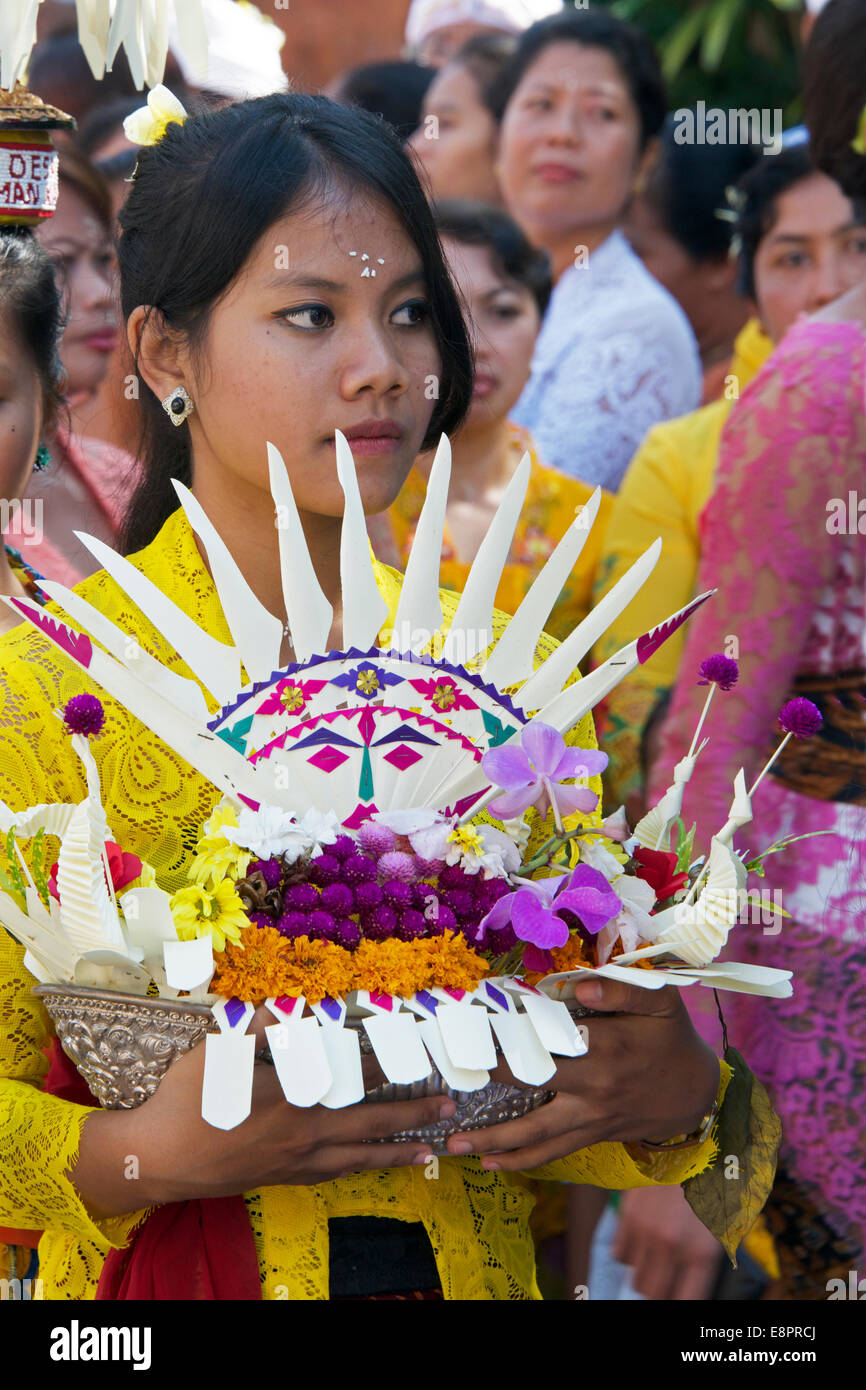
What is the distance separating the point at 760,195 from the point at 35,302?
6.68ft

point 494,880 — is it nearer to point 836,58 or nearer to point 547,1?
point 836,58

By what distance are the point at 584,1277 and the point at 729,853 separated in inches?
80.7

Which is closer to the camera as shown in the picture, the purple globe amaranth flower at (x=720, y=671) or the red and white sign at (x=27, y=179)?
the purple globe amaranth flower at (x=720, y=671)

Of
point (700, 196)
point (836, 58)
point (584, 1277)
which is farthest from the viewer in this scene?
point (700, 196)

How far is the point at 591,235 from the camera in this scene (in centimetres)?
419

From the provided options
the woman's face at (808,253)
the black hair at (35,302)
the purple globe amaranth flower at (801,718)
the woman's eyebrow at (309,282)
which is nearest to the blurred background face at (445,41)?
the woman's face at (808,253)

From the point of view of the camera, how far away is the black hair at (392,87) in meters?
4.46

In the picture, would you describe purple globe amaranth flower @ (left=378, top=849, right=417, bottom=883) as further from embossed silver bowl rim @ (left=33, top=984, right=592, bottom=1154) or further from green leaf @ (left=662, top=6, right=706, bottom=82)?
green leaf @ (left=662, top=6, right=706, bottom=82)

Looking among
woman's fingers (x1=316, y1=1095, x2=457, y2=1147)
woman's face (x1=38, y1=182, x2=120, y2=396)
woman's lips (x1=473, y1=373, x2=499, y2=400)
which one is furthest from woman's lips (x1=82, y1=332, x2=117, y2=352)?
woman's fingers (x1=316, y1=1095, x2=457, y2=1147)

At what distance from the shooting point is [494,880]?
1450 mm

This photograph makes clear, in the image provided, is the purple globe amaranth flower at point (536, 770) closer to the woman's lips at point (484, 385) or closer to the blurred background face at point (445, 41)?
the woman's lips at point (484, 385)

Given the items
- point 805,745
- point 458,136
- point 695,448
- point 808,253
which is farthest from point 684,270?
point 805,745
